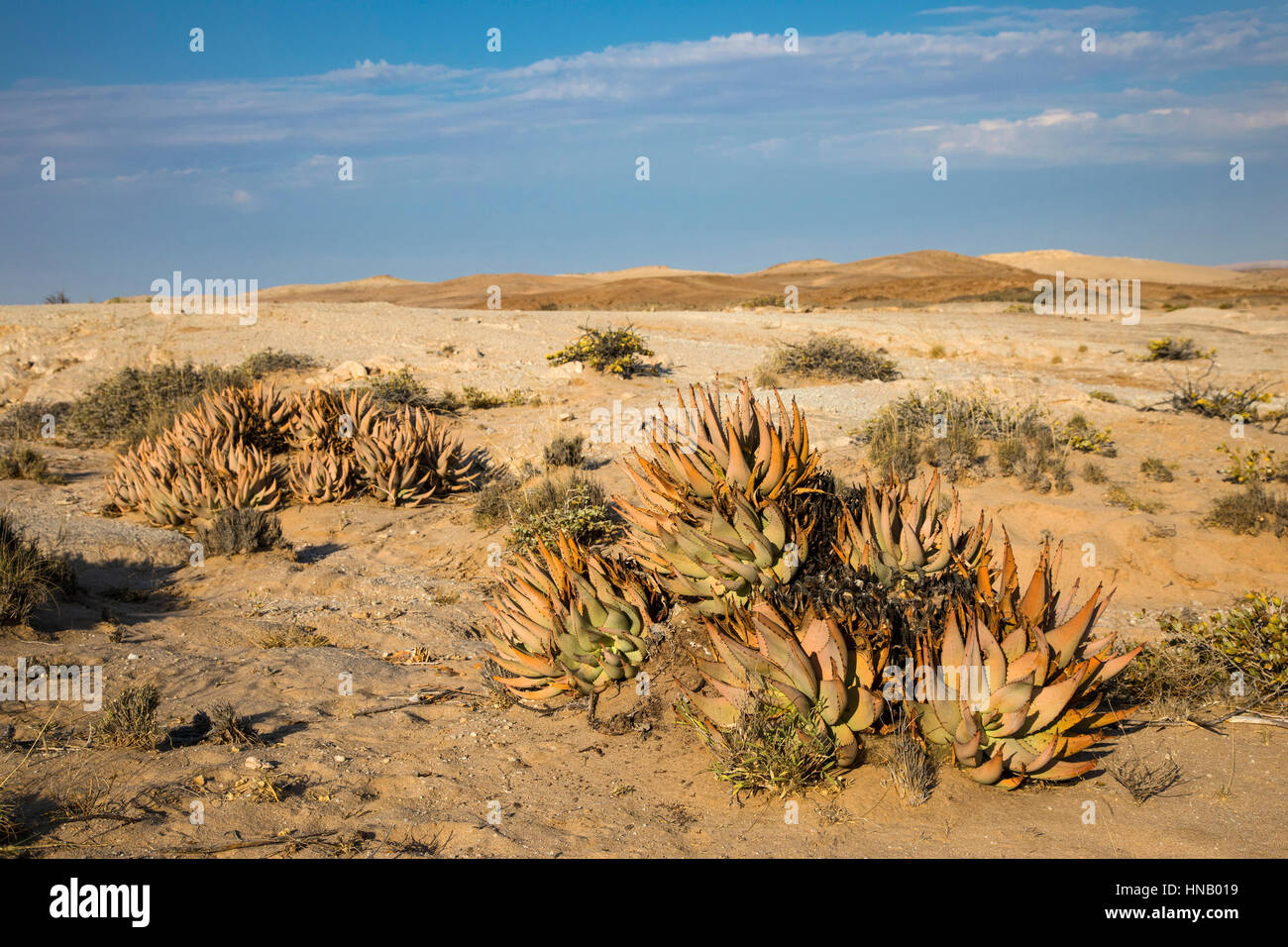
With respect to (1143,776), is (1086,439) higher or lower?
higher

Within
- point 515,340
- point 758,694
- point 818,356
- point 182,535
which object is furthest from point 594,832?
point 515,340

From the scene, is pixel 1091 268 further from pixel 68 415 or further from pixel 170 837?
pixel 170 837

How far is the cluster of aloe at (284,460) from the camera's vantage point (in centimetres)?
859

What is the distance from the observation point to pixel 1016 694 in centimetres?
316

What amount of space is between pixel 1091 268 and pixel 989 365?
54.9 metres

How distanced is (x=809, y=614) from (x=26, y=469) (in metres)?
10.1

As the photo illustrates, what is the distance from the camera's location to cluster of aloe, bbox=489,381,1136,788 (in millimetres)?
3271

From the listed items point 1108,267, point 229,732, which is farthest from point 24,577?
point 1108,267

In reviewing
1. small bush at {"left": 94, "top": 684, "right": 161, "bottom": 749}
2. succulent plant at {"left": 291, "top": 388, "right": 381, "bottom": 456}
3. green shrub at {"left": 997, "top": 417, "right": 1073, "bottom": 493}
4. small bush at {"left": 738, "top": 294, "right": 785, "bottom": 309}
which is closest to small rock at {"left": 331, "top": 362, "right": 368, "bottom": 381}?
succulent plant at {"left": 291, "top": 388, "right": 381, "bottom": 456}

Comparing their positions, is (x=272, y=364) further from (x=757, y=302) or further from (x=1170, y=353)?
(x=757, y=302)

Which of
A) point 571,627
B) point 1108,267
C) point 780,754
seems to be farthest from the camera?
point 1108,267

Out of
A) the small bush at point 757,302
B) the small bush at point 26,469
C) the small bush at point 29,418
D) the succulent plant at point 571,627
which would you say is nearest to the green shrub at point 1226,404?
the succulent plant at point 571,627

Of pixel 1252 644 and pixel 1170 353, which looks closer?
pixel 1252 644

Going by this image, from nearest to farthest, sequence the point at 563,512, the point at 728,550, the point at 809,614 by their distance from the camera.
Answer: the point at 809,614, the point at 728,550, the point at 563,512
